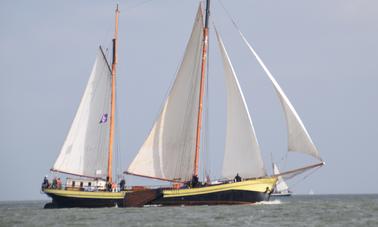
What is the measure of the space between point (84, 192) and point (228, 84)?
13.7m

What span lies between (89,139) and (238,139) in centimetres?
1257

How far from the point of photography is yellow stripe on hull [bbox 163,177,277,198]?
188 feet

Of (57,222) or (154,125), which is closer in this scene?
(57,222)

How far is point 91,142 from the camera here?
62688 millimetres

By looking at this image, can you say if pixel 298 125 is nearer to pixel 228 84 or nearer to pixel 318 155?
pixel 318 155

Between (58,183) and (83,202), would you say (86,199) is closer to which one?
(83,202)

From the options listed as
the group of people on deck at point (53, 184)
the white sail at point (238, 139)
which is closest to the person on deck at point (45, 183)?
the group of people on deck at point (53, 184)

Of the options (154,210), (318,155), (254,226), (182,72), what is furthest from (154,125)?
(254,226)

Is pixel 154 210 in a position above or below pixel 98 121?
below

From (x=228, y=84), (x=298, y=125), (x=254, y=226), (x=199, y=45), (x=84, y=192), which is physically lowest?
(x=254, y=226)

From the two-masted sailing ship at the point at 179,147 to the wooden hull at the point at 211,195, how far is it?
73 mm

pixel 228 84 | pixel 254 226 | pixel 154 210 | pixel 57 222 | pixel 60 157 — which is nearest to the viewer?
pixel 254 226

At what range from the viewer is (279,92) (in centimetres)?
5650

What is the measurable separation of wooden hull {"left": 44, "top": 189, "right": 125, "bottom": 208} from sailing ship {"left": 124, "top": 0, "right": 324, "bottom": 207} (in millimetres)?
1042
